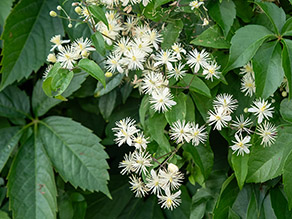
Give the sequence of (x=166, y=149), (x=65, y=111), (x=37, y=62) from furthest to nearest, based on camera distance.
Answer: (x=65, y=111)
(x=37, y=62)
(x=166, y=149)

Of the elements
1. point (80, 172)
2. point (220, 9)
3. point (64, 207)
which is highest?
point (220, 9)

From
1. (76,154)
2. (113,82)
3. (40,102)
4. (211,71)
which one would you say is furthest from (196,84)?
(40,102)

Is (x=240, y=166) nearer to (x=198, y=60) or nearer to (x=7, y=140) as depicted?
(x=198, y=60)

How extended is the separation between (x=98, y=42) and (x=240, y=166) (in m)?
0.34

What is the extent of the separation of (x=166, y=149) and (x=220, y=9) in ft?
0.95

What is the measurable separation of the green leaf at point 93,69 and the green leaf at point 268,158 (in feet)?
0.99

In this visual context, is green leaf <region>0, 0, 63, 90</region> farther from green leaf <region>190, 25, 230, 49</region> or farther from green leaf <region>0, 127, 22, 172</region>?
green leaf <region>190, 25, 230, 49</region>

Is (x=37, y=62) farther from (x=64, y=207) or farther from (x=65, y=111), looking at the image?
(x=64, y=207)

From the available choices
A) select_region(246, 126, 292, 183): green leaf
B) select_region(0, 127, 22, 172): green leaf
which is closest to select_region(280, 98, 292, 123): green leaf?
select_region(246, 126, 292, 183): green leaf

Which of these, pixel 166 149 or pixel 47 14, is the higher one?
pixel 47 14

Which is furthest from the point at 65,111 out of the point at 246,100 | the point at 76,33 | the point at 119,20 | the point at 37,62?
the point at 246,100

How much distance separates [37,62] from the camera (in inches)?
37.9

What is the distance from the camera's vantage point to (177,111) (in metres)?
0.68

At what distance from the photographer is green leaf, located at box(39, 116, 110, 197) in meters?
0.89
